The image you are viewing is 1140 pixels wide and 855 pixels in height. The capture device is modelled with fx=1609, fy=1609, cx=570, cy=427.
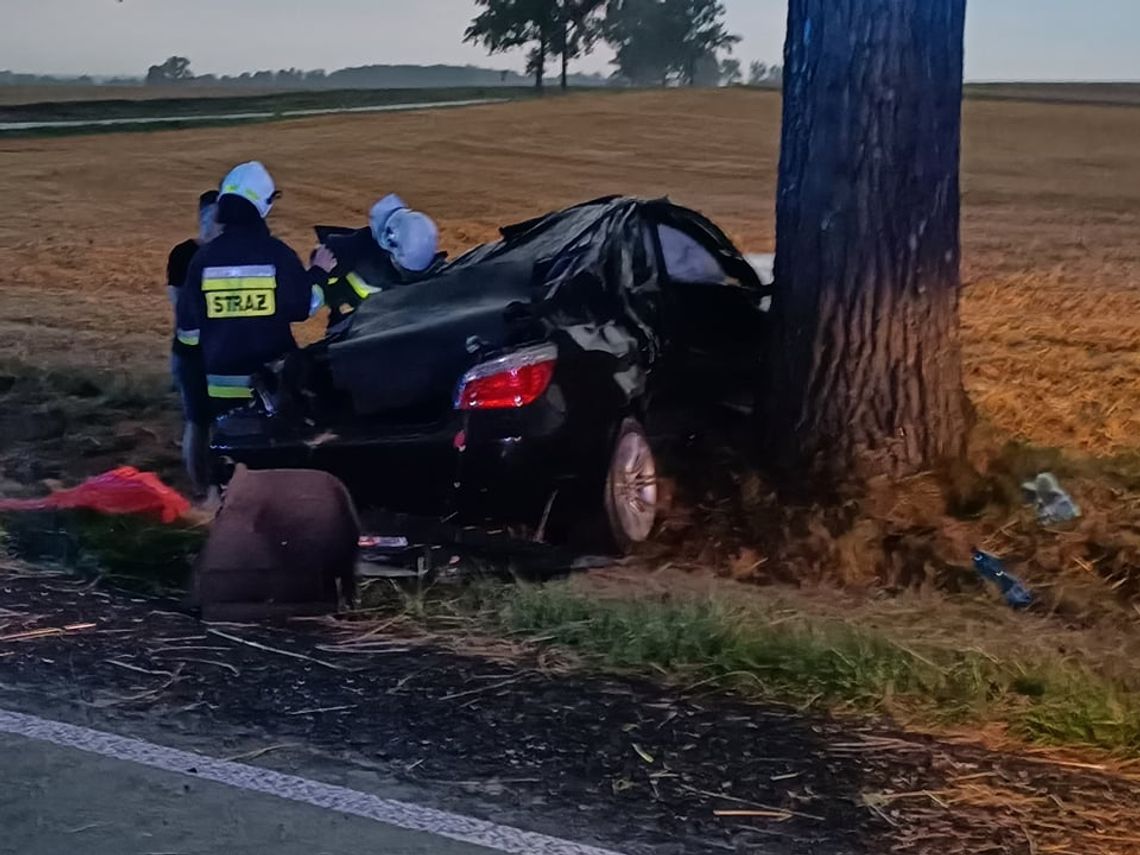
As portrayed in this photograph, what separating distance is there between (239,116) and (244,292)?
1165 cm

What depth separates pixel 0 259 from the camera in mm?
18078

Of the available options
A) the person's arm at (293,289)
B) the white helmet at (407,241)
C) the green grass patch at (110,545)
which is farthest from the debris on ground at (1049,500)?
the green grass patch at (110,545)

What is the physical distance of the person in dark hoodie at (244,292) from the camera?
7676 mm

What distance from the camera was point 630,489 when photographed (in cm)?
709

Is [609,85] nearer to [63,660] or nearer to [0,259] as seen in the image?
[0,259]

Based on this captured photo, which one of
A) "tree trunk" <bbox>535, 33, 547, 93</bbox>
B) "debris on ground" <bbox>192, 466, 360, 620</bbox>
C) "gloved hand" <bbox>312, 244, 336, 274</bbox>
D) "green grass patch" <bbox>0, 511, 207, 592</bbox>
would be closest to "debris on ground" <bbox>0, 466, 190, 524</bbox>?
"green grass patch" <bbox>0, 511, 207, 592</bbox>

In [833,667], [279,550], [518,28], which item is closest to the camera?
[833,667]

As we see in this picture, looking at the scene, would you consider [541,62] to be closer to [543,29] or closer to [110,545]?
[543,29]

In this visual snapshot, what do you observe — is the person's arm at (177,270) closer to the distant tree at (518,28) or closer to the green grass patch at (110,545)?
the green grass patch at (110,545)

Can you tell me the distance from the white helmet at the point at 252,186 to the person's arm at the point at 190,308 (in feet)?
1.30

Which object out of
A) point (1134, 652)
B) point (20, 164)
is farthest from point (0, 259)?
point (1134, 652)

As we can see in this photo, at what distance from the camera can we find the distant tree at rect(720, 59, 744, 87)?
663 inches

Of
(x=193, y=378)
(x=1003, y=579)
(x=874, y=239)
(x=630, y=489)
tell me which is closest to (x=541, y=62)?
(x=193, y=378)

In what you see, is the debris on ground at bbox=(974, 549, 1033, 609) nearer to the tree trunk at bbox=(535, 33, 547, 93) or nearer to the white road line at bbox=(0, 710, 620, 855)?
the white road line at bbox=(0, 710, 620, 855)
